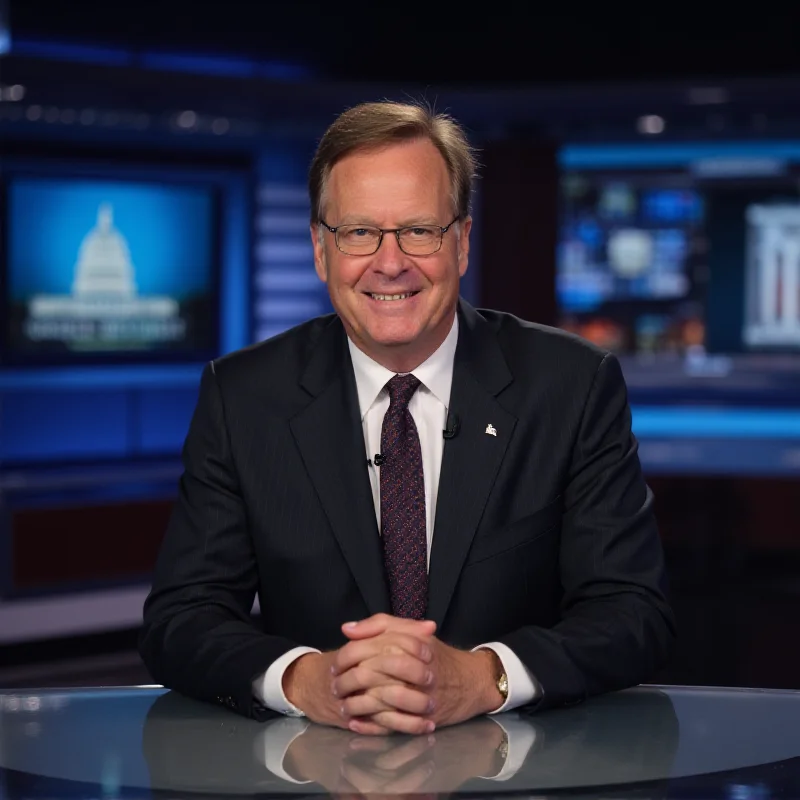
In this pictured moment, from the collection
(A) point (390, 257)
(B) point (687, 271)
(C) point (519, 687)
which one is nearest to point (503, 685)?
(C) point (519, 687)

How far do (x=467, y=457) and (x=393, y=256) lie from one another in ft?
0.94

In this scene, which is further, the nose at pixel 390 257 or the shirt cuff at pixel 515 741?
the nose at pixel 390 257

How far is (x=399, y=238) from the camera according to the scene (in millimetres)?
1676

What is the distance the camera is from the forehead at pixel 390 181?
64.7 inches

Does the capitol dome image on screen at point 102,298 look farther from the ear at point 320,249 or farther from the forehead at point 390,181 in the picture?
the forehead at point 390,181

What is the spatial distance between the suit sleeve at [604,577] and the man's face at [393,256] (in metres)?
0.27

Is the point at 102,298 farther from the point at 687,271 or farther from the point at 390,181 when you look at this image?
the point at 390,181

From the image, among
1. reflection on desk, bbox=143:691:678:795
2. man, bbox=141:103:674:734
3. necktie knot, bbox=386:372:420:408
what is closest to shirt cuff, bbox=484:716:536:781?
reflection on desk, bbox=143:691:678:795

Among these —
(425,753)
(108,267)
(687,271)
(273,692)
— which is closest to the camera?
(425,753)

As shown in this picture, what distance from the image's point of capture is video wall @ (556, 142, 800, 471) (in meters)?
6.30

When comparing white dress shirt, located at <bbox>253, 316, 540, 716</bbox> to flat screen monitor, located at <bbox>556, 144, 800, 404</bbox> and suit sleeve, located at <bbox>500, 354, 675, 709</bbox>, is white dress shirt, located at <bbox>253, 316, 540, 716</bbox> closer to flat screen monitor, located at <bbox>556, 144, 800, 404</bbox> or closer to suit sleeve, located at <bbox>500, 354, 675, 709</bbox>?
suit sleeve, located at <bbox>500, 354, 675, 709</bbox>

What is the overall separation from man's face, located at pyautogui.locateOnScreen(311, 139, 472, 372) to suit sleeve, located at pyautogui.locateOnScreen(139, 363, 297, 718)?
0.86 feet

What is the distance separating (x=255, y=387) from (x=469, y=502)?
363 mm

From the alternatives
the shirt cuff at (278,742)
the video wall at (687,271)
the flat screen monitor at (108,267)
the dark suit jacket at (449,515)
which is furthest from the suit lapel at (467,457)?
the video wall at (687,271)
